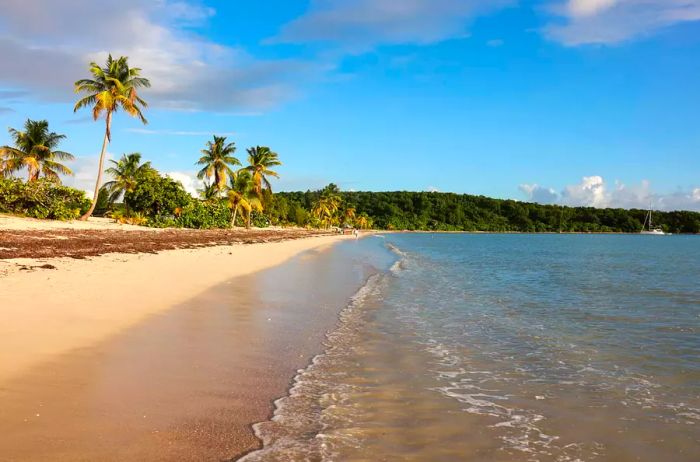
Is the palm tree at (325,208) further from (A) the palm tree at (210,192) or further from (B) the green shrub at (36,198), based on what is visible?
(B) the green shrub at (36,198)

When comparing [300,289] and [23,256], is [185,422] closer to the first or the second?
[300,289]

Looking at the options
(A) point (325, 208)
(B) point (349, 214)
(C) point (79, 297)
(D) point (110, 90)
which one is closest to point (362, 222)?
(B) point (349, 214)

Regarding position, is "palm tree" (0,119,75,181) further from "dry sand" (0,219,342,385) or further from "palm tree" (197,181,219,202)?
"dry sand" (0,219,342,385)

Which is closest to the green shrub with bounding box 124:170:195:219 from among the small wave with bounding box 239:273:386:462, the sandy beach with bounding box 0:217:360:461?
the sandy beach with bounding box 0:217:360:461

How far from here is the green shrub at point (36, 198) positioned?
3797cm

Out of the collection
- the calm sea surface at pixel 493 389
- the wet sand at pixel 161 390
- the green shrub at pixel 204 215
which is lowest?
the calm sea surface at pixel 493 389

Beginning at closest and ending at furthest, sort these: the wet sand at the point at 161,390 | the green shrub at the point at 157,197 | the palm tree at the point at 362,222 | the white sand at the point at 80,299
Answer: the wet sand at the point at 161,390
the white sand at the point at 80,299
the green shrub at the point at 157,197
the palm tree at the point at 362,222

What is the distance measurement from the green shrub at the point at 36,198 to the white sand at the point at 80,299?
25599mm

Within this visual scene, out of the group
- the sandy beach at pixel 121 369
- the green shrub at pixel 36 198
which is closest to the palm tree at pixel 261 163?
the green shrub at pixel 36 198

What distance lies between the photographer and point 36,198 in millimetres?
38531

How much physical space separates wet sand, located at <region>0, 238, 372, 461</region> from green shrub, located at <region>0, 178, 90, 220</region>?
117 ft

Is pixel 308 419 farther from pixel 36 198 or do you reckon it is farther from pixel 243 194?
pixel 243 194

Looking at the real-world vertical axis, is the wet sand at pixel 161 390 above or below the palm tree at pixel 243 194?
below

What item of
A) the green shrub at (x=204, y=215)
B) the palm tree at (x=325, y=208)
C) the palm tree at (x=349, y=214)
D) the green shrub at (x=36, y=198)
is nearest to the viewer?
the green shrub at (x=36, y=198)
